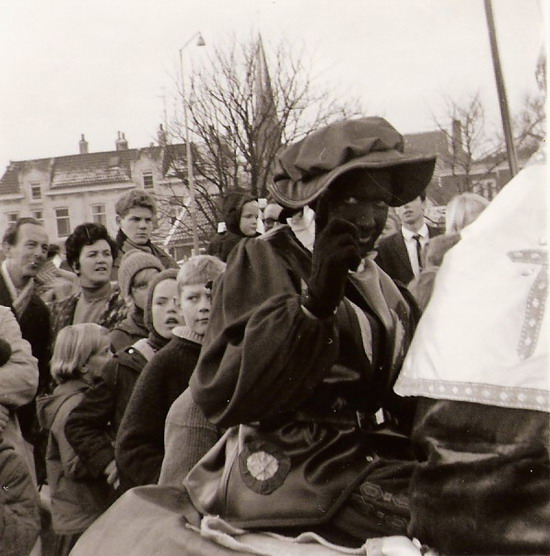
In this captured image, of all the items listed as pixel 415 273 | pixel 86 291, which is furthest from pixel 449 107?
pixel 86 291

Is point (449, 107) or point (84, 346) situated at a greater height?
point (449, 107)

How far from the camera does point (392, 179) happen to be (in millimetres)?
1668

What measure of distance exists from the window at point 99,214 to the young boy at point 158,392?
2.09 m

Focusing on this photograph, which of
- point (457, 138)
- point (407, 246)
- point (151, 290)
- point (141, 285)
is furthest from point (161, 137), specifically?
point (457, 138)

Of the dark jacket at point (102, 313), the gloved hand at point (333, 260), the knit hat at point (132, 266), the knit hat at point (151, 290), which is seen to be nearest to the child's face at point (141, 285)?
the knit hat at point (132, 266)

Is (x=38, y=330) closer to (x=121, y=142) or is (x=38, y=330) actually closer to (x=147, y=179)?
(x=121, y=142)

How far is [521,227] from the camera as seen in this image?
122 centimetres

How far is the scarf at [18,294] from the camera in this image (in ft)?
13.1

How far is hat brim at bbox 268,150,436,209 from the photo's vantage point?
1572 mm

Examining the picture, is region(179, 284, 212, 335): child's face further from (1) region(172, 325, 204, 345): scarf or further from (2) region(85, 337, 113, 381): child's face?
(2) region(85, 337, 113, 381): child's face

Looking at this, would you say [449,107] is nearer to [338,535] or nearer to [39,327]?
[338,535]

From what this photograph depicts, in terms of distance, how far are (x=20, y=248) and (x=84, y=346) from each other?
0.82 m

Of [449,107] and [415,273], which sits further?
[415,273]

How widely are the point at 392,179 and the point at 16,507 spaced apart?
7.22ft
